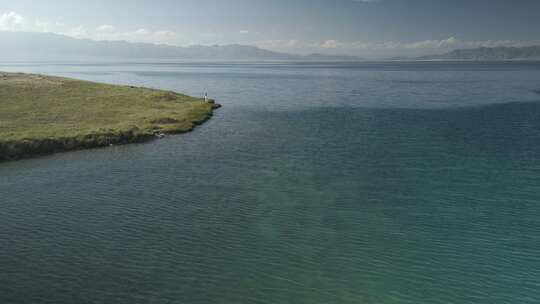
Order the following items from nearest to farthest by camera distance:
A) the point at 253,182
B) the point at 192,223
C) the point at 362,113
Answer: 1. the point at 192,223
2. the point at 253,182
3. the point at 362,113

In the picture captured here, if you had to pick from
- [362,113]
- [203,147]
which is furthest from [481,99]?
[203,147]

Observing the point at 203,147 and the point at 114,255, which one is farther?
the point at 203,147

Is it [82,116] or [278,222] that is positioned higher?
[82,116]

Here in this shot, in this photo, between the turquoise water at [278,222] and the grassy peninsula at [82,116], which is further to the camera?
the grassy peninsula at [82,116]

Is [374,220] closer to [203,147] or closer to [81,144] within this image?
[203,147]

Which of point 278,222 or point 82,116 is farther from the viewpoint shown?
point 82,116
